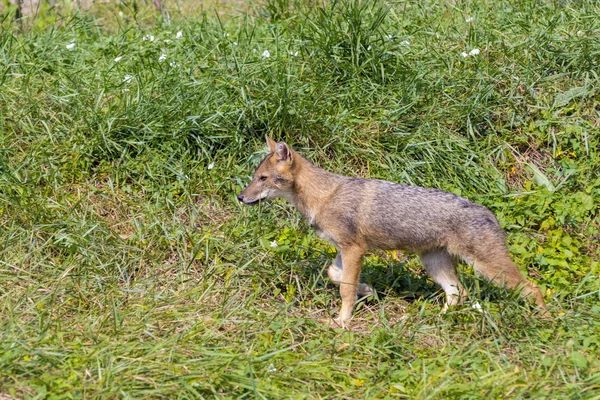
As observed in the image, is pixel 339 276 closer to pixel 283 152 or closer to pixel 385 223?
pixel 385 223

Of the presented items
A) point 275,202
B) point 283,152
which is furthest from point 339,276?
point 275,202

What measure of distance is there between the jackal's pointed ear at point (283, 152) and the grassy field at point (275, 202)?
804 mm

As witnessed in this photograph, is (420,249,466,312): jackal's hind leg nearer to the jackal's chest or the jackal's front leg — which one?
the jackal's front leg

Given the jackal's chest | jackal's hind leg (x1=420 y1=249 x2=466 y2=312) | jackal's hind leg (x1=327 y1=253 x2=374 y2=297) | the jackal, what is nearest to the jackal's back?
the jackal

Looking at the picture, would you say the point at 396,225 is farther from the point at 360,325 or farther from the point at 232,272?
the point at 232,272

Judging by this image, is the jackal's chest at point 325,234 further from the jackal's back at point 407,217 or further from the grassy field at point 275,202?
the grassy field at point 275,202

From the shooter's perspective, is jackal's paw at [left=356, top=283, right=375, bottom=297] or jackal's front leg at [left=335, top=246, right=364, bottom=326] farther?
jackal's paw at [left=356, top=283, right=375, bottom=297]

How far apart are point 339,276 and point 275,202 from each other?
55.0 inches

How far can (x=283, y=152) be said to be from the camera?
6.89 meters

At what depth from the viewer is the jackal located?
647 cm

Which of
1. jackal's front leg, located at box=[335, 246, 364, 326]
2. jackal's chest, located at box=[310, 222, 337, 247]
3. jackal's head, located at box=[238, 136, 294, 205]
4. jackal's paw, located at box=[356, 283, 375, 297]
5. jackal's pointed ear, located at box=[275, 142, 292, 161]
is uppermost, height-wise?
jackal's pointed ear, located at box=[275, 142, 292, 161]

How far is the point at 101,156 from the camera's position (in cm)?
819

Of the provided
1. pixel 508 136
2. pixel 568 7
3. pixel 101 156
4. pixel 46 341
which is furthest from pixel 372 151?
pixel 46 341

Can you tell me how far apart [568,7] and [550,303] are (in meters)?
4.42
